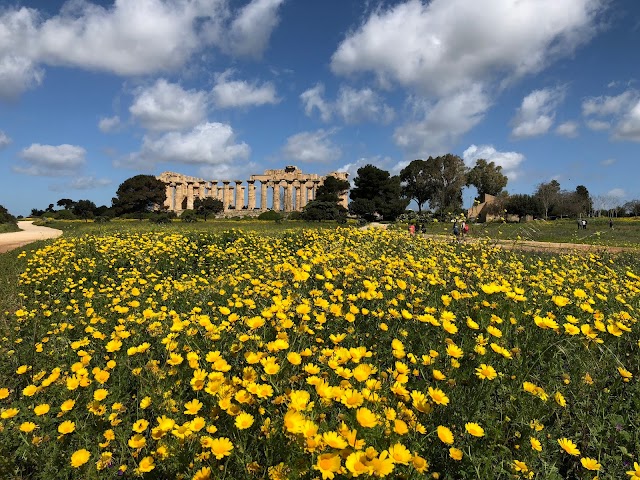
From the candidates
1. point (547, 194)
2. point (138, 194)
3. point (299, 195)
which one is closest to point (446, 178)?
point (547, 194)

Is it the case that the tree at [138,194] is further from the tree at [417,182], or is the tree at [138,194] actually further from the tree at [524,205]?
the tree at [524,205]

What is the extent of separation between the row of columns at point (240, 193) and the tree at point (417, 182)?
1578cm

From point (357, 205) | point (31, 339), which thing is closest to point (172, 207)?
point (357, 205)

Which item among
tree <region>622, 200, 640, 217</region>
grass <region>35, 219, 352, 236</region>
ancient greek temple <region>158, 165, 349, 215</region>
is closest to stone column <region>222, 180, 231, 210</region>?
ancient greek temple <region>158, 165, 349, 215</region>

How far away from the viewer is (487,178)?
218ft

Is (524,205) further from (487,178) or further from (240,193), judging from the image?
(240,193)

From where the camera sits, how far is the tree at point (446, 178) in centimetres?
5938

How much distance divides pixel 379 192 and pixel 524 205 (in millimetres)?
20796

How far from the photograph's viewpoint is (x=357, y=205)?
5188 centimetres

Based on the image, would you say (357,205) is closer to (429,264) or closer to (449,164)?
(449,164)

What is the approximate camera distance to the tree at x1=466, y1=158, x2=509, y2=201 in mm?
66312

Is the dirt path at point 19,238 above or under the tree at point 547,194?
under

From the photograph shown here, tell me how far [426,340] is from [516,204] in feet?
197

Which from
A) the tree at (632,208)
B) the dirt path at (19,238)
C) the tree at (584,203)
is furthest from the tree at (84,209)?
the tree at (632,208)
